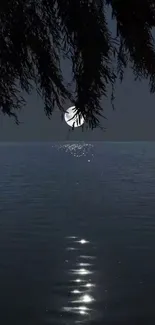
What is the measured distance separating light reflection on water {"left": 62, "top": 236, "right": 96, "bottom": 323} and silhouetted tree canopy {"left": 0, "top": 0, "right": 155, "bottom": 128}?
29.3 ft

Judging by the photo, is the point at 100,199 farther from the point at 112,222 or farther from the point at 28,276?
the point at 28,276

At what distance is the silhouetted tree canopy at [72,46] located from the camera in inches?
176

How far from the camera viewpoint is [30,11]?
4.55 metres

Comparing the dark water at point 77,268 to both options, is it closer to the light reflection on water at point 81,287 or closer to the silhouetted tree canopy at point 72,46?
the light reflection on water at point 81,287

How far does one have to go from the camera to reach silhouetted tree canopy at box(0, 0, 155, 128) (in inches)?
176

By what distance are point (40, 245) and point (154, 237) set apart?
6480mm

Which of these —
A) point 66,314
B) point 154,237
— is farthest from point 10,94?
point 154,237

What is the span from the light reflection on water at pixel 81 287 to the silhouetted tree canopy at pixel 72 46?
8.92m

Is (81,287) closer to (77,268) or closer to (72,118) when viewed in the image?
(77,268)

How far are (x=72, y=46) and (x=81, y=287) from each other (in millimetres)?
12959

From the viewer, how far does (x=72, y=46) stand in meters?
4.62

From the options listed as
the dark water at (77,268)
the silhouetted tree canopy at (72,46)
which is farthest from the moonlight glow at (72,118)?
the dark water at (77,268)

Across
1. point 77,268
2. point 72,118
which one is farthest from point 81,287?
point 72,118

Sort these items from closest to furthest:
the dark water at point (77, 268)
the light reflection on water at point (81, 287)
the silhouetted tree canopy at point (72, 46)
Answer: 1. the silhouetted tree canopy at point (72, 46)
2. the dark water at point (77, 268)
3. the light reflection on water at point (81, 287)
